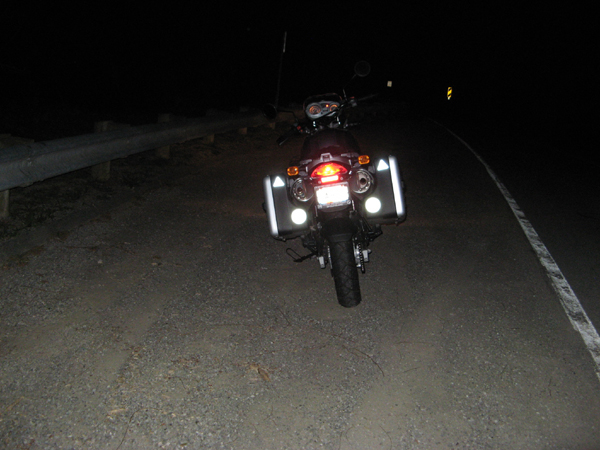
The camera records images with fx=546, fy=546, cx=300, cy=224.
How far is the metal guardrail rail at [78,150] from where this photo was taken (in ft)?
19.1

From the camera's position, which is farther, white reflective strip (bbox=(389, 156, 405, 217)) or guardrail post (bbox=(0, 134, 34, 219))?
guardrail post (bbox=(0, 134, 34, 219))

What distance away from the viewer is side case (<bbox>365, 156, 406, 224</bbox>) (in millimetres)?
5594

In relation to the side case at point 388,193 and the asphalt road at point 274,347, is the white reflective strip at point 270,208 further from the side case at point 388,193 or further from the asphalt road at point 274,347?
the side case at point 388,193

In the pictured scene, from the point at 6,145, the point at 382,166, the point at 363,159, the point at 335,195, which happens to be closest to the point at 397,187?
the point at 382,166

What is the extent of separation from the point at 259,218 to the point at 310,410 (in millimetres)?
4281

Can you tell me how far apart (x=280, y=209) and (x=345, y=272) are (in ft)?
3.78

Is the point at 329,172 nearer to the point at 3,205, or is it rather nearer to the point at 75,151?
the point at 75,151

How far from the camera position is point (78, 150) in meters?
6.85

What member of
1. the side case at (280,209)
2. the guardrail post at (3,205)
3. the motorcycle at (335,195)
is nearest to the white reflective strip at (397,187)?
the motorcycle at (335,195)

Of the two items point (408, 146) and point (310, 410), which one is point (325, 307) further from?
point (408, 146)

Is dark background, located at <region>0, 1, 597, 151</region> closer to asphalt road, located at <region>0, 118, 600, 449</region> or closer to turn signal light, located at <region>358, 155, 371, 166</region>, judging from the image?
asphalt road, located at <region>0, 118, 600, 449</region>

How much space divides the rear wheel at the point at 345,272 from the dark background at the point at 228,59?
337 inches

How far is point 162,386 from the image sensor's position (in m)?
3.70

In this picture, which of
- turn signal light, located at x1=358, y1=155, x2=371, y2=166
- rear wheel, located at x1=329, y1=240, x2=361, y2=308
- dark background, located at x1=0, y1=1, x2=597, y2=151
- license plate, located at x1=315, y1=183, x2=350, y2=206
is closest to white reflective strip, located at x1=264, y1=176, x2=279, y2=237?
license plate, located at x1=315, y1=183, x2=350, y2=206
